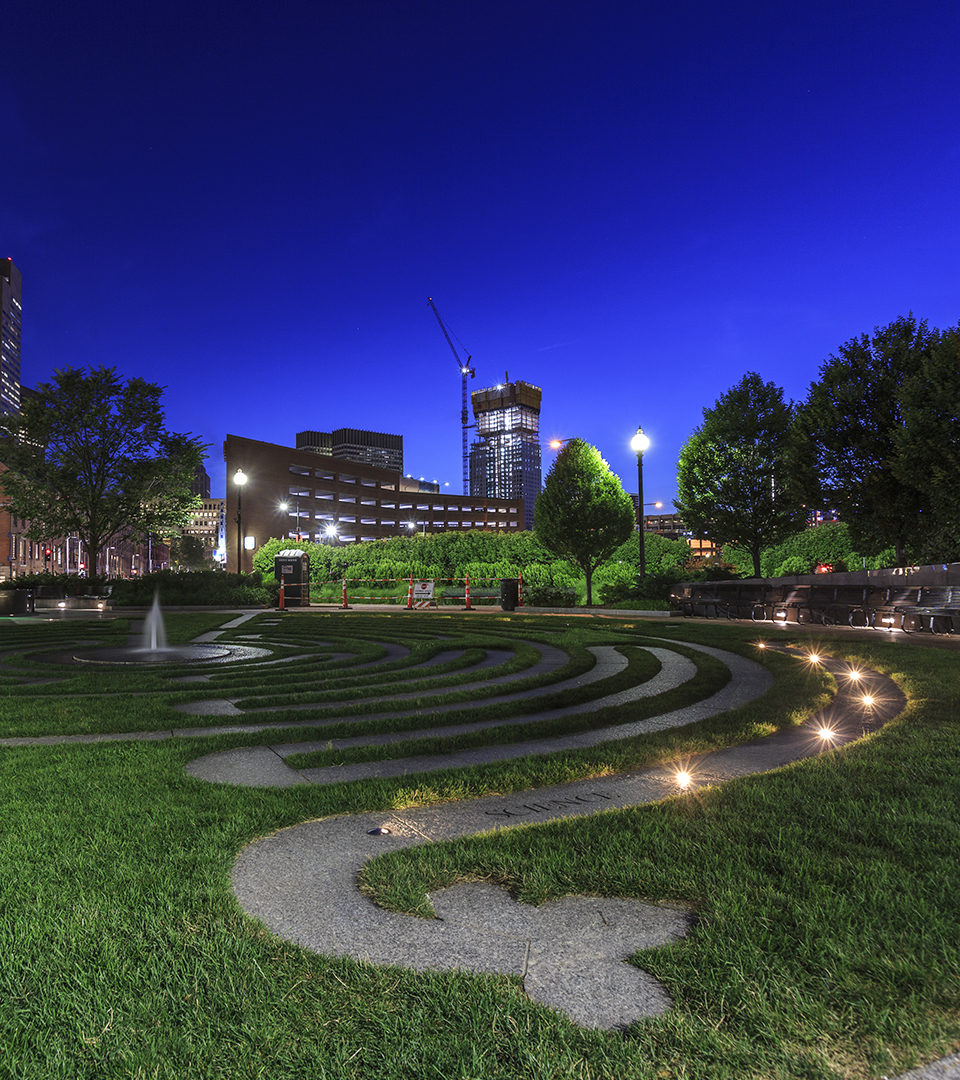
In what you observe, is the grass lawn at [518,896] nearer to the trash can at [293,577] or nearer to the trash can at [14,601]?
the trash can at [293,577]

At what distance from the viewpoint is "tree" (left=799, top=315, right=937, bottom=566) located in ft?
71.5

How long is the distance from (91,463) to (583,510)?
26806 mm

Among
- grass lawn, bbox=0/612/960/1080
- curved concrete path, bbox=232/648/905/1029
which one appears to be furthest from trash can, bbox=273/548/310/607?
curved concrete path, bbox=232/648/905/1029

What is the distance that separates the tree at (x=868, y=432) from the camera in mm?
21797

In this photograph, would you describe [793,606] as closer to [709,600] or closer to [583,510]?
[709,600]

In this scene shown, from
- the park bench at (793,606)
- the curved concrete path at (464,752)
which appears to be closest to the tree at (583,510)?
the park bench at (793,606)

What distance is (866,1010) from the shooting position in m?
2.15

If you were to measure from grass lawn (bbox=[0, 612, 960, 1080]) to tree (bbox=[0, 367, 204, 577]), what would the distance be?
1316 inches

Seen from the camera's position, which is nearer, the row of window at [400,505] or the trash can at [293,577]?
the trash can at [293,577]

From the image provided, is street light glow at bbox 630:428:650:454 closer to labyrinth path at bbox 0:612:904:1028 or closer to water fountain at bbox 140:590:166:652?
labyrinth path at bbox 0:612:904:1028

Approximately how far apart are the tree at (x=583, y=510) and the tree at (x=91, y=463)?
2163 cm

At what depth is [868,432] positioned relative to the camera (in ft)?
73.6


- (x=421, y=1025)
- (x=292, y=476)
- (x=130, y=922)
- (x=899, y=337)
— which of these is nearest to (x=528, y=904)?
(x=421, y=1025)

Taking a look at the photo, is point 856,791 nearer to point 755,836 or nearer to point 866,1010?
point 755,836
